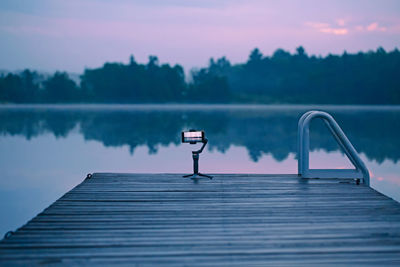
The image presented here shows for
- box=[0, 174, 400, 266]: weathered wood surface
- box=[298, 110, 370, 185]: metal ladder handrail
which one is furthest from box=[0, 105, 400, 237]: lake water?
box=[298, 110, 370, 185]: metal ladder handrail

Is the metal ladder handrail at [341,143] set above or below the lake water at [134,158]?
above

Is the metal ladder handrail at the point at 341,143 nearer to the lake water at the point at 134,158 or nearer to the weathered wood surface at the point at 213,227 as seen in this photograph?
the weathered wood surface at the point at 213,227

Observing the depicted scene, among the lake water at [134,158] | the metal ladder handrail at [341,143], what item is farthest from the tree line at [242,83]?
the metal ladder handrail at [341,143]

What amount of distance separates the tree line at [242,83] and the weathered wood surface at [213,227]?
72548mm

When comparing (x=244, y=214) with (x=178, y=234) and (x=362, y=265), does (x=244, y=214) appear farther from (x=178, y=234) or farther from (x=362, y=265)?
(x=362, y=265)

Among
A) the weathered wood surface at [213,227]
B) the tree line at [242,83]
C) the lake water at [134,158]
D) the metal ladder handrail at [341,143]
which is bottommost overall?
the lake water at [134,158]

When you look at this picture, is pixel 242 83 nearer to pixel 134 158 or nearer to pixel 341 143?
pixel 134 158

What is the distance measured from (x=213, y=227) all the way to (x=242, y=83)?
258 ft

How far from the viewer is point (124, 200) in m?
5.00

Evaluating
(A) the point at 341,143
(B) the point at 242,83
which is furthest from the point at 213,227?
(B) the point at 242,83

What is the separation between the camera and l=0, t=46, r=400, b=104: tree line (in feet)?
241

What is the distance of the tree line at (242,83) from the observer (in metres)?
73.4

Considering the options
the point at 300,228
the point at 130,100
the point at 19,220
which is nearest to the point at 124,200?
the point at 300,228

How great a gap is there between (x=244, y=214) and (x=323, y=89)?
73417mm
